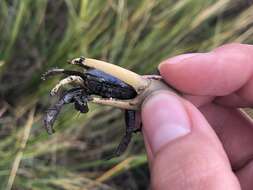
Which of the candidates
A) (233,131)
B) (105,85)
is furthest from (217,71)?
(105,85)

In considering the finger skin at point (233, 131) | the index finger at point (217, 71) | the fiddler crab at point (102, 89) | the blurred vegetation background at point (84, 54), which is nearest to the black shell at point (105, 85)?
the fiddler crab at point (102, 89)

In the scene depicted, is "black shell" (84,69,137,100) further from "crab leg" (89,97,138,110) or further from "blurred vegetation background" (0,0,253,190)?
"blurred vegetation background" (0,0,253,190)

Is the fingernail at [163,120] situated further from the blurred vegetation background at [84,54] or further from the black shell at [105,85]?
the blurred vegetation background at [84,54]

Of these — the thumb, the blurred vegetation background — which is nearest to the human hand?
the thumb

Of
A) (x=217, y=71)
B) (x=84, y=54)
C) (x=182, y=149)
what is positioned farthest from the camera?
(x=84, y=54)

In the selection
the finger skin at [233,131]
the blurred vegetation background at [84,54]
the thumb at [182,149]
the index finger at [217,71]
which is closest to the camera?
the thumb at [182,149]

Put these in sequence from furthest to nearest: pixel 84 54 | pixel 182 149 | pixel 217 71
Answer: pixel 84 54 → pixel 217 71 → pixel 182 149

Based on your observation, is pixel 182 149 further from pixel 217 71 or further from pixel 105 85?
pixel 217 71
